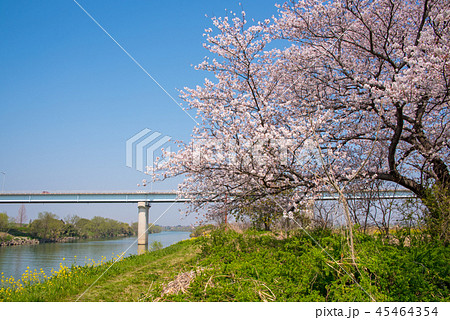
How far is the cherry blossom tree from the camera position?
6844mm

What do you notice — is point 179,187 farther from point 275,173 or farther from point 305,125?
point 305,125

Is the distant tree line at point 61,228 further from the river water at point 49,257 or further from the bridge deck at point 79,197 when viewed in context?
the river water at point 49,257

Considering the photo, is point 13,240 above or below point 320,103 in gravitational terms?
below

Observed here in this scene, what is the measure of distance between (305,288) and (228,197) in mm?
4120

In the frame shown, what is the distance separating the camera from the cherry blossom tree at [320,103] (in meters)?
6.84

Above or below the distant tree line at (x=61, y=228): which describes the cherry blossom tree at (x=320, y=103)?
above

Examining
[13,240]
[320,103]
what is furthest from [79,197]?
[320,103]

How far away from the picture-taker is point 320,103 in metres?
8.40

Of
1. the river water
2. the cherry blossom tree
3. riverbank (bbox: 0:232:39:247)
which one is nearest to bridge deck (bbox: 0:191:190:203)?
riverbank (bbox: 0:232:39:247)

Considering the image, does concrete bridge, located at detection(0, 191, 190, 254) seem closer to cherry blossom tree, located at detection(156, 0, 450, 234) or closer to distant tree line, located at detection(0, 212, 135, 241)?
distant tree line, located at detection(0, 212, 135, 241)

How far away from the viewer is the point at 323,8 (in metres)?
8.00

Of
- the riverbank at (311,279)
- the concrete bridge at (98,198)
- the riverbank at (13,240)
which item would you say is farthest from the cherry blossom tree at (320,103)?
the riverbank at (13,240)

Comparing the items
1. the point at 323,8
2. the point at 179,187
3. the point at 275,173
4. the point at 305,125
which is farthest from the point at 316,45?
the point at 179,187
